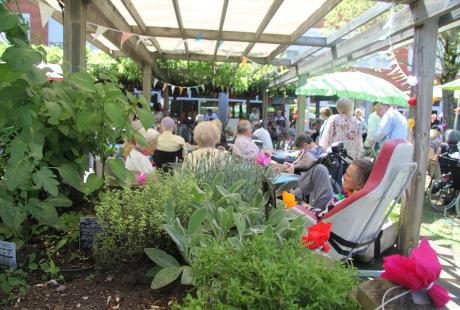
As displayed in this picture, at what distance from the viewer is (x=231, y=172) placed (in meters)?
2.07

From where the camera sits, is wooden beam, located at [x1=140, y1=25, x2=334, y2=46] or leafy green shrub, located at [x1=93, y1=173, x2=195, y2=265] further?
wooden beam, located at [x1=140, y1=25, x2=334, y2=46]

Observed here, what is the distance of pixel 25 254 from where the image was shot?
5.36ft

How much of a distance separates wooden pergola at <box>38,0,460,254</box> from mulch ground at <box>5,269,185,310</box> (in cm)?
97

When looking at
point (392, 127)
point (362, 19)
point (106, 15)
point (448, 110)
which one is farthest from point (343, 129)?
point (448, 110)

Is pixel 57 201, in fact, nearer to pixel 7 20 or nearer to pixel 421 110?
pixel 7 20

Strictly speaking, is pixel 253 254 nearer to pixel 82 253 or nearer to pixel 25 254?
pixel 82 253

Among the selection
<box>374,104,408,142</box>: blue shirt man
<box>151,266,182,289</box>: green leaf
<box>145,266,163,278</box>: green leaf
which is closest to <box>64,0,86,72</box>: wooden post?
<box>145,266,163,278</box>: green leaf

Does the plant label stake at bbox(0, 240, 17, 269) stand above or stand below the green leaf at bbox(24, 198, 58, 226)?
below

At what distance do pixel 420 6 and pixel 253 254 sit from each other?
11.6 feet

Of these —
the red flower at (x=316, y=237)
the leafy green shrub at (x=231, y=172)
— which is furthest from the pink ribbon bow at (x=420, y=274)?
the leafy green shrub at (x=231, y=172)

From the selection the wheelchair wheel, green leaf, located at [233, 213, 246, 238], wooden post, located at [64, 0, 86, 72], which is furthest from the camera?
the wheelchair wheel

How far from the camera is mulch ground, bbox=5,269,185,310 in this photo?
4.25ft

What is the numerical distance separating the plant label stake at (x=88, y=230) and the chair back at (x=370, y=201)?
1506 millimetres

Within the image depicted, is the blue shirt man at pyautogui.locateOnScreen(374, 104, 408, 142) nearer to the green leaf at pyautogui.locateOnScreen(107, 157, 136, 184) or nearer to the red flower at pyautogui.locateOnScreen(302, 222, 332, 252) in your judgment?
the red flower at pyautogui.locateOnScreen(302, 222, 332, 252)
